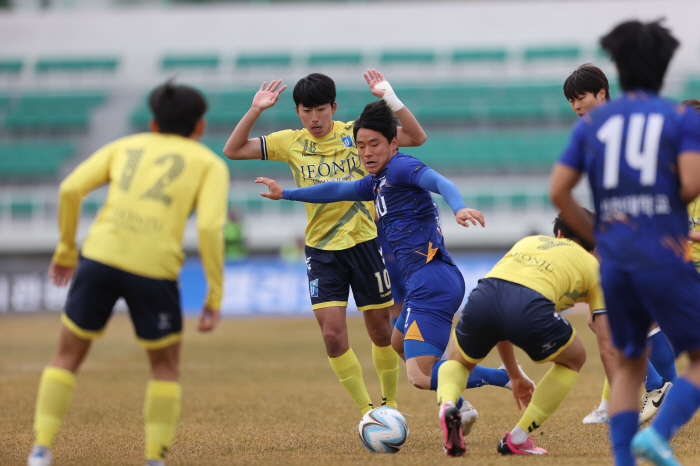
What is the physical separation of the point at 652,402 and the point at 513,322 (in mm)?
2108

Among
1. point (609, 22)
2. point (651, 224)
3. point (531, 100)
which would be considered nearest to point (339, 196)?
point (651, 224)

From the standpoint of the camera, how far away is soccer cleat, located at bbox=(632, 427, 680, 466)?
2.94 m

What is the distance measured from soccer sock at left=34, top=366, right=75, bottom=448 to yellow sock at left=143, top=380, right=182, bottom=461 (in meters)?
0.39

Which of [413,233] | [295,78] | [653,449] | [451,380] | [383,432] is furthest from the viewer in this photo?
[295,78]

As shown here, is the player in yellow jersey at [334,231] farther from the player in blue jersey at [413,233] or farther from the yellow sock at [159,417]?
the yellow sock at [159,417]

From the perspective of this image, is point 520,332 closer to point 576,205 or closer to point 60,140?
point 576,205

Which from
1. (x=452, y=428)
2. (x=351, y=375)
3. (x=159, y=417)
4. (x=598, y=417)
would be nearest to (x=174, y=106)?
(x=159, y=417)

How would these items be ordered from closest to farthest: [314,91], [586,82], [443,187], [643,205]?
1. [643,205]
2. [443,187]
3. [586,82]
4. [314,91]

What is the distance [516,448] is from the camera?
441 cm

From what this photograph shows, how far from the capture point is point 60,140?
1017 inches

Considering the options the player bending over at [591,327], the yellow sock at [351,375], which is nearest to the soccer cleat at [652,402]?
the player bending over at [591,327]

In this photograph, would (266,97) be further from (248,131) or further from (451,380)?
(451,380)

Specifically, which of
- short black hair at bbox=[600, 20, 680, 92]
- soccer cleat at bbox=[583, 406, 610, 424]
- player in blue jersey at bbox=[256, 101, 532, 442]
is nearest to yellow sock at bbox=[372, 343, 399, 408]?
player in blue jersey at bbox=[256, 101, 532, 442]

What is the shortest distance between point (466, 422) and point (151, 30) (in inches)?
1038
